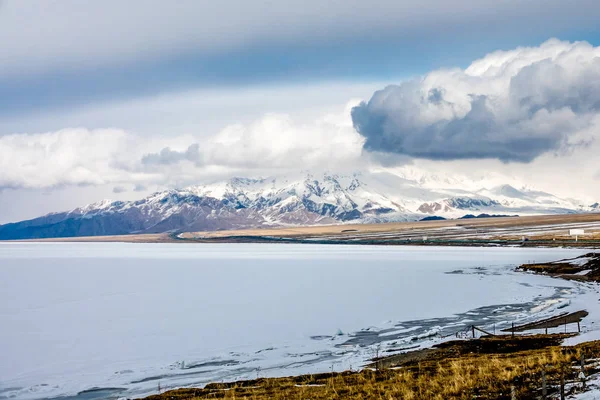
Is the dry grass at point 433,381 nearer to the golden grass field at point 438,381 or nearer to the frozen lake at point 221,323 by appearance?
the golden grass field at point 438,381

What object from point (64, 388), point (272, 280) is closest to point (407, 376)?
point (64, 388)

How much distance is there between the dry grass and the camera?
20.3m

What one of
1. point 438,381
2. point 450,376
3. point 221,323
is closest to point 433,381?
point 438,381

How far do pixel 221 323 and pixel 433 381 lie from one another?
75.4 feet

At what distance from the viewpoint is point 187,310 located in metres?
49.9

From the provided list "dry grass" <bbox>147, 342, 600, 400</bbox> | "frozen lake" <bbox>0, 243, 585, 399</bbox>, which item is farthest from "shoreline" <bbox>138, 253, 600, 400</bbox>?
"frozen lake" <bbox>0, 243, 585, 399</bbox>

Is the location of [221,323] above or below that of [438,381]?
below

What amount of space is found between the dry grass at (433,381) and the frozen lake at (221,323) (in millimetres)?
3272

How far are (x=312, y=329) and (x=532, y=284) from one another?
A: 35.7 m

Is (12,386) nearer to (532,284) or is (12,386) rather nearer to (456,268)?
(532,284)

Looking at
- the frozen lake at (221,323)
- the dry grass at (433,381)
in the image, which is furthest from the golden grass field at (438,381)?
the frozen lake at (221,323)

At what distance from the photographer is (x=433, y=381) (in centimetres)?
2200

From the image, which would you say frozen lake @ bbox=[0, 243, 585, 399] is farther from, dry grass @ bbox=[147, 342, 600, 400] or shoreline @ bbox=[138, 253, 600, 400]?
dry grass @ bbox=[147, 342, 600, 400]

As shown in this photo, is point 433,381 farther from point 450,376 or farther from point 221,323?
point 221,323
